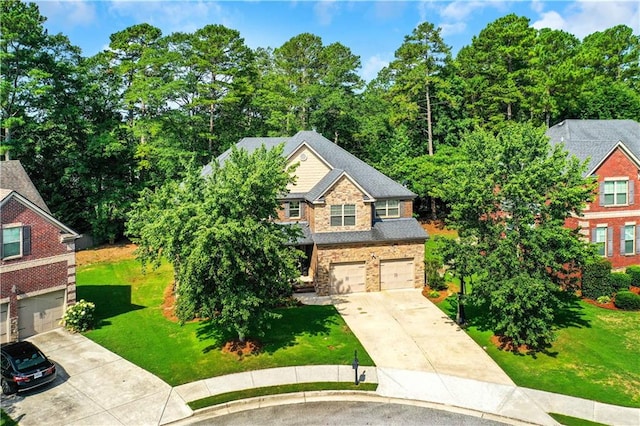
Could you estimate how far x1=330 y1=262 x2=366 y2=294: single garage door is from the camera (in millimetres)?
28609

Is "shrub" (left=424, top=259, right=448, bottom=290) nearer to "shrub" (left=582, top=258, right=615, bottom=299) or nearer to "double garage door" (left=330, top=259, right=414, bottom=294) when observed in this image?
"double garage door" (left=330, top=259, right=414, bottom=294)

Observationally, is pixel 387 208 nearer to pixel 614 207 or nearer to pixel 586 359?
pixel 586 359

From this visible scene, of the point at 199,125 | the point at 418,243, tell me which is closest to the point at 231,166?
the point at 418,243

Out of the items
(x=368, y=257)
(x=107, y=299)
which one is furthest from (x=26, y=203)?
(x=368, y=257)

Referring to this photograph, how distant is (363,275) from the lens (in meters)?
29.0

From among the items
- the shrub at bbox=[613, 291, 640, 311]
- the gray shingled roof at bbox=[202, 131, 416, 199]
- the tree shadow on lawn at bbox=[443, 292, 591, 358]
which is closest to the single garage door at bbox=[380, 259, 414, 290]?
the tree shadow on lawn at bbox=[443, 292, 591, 358]

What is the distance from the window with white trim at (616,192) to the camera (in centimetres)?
3048

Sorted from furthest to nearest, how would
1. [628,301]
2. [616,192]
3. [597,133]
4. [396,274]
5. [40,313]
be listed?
[597,133] < [616,192] < [396,274] < [628,301] < [40,313]

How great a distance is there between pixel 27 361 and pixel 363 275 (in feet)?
60.6

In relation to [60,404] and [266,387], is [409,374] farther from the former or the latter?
[60,404]

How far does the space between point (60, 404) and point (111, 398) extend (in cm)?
174

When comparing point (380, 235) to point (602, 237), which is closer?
point (380, 235)

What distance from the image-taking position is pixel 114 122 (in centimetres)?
4347

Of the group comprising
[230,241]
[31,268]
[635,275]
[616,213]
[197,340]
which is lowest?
[197,340]
